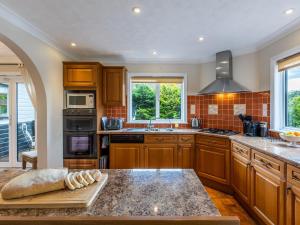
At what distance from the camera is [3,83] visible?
161 inches

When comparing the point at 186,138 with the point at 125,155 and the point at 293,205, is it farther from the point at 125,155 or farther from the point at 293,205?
the point at 293,205

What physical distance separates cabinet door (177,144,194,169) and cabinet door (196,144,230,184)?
11 cm

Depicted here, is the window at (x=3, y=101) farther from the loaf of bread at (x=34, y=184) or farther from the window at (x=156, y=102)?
the loaf of bread at (x=34, y=184)

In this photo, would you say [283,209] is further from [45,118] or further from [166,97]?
[45,118]

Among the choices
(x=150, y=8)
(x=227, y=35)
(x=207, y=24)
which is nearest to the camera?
(x=150, y=8)

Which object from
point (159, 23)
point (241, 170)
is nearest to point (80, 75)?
point (159, 23)

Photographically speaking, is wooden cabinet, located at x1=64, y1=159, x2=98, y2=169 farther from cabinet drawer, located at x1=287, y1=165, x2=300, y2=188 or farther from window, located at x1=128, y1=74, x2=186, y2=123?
cabinet drawer, located at x1=287, y1=165, x2=300, y2=188

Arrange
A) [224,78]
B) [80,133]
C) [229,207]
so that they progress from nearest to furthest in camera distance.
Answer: [229,207]
[80,133]
[224,78]

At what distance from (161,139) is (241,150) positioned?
1379mm

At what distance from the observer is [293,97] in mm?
2738

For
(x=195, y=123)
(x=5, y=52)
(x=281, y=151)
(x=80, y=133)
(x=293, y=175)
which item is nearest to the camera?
(x=293, y=175)

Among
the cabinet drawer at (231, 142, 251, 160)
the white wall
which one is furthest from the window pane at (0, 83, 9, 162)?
the cabinet drawer at (231, 142, 251, 160)

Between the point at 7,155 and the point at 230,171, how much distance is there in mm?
4601

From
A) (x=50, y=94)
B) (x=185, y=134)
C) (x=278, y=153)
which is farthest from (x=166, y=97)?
(x=278, y=153)
